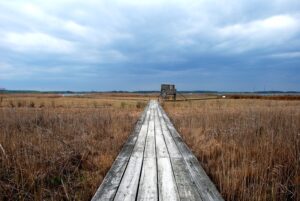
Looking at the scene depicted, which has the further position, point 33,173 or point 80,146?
point 80,146

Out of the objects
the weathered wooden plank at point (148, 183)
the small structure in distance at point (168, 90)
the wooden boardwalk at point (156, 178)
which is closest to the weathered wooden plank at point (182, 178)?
the wooden boardwalk at point (156, 178)

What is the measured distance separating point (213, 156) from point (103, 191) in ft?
11.5

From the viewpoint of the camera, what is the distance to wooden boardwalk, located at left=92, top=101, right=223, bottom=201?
132 inches

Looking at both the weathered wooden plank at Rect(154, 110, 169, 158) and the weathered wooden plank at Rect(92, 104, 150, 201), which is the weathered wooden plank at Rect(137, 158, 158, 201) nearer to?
the weathered wooden plank at Rect(92, 104, 150, 201)

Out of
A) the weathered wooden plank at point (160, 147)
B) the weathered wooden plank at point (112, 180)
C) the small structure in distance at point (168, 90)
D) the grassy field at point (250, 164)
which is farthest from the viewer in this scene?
the small structure in distance at point (168, 90)

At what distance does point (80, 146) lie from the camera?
6.51 m

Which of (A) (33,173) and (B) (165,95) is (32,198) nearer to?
(A) (33,173)

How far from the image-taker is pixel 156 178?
13.2 feet

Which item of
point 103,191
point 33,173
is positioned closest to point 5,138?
point 33,173

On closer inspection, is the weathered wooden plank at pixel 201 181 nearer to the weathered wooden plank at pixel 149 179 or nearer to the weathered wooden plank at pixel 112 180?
the weathered wooden plank at pixel 149 179

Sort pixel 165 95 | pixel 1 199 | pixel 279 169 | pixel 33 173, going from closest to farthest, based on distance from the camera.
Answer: pixel 1 199
pixel 33 173
pixel 279 169
pixel 165 95

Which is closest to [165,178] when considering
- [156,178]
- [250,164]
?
[156,178]

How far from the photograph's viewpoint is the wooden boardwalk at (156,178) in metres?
3.36

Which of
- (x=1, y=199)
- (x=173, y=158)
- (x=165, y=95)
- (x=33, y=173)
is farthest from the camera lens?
(x=165, y=95)
